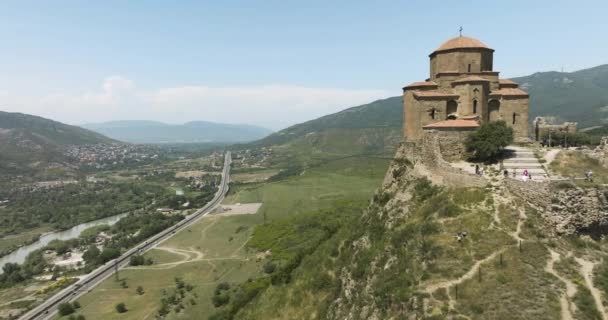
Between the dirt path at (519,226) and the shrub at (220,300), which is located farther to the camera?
the shrub at (220,300)

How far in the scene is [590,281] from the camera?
18.2 meters

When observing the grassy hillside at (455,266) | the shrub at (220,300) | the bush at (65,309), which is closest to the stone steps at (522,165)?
the grassy hillside at (455,266)

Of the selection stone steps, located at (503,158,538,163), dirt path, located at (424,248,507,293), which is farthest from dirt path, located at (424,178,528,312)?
stone steps, located at (503,158,538,163)

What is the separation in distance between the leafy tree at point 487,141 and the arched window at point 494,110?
16.6 feet

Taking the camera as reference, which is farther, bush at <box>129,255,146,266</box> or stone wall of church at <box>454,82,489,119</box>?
bush at <box>129,255,146,266</box>

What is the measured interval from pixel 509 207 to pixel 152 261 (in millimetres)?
72098

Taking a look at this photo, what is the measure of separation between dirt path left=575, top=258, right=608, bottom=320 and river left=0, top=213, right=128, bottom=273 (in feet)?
347

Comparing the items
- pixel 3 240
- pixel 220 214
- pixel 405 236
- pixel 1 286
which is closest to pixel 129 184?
pixel 3 240

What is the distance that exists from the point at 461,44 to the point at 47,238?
4685 inches

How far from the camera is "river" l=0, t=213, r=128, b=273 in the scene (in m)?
93.2

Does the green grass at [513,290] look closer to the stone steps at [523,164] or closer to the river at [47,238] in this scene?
the stone steps at [523,164]

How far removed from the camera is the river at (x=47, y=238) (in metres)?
93.2

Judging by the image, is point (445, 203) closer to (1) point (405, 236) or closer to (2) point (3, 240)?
(1) point (405, 236)

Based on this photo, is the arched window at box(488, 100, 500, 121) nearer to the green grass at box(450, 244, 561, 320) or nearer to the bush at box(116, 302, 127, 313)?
the green grass at box(450, 244, 561, 320)
